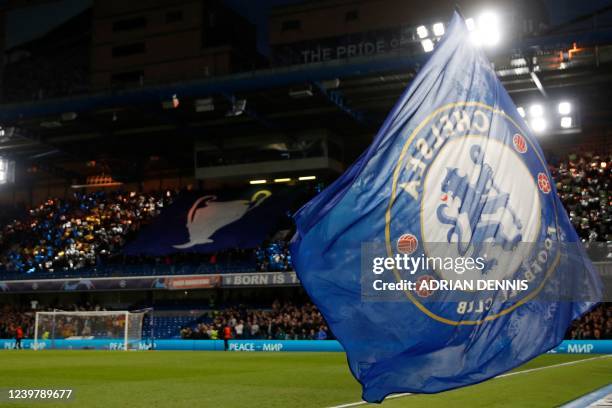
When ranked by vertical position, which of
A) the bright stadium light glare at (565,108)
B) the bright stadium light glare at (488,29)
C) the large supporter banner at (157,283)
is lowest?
the large supporter banner at (157,283)

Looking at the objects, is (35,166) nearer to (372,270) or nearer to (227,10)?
(227,10)

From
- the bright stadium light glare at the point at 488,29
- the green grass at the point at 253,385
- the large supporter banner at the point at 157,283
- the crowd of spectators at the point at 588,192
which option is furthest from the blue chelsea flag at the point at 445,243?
the large supporter banner at the point at 157,283

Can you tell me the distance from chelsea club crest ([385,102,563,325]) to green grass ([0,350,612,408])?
154 inches

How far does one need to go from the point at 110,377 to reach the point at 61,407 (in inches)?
267

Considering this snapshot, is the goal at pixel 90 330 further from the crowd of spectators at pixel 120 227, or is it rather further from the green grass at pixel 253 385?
the green grass at pixel 253 385

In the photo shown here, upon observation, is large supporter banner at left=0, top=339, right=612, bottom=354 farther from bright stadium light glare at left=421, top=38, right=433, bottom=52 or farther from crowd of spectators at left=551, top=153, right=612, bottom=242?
bright stadium light glare at left=421, top=38, right=433, bottom=52

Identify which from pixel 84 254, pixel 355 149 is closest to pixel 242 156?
pixel 355 149

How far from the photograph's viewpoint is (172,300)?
48031 mm

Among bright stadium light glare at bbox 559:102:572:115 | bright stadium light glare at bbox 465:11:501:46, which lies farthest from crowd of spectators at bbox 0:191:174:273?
bright stadium light glare at bbox 559:102:572:115

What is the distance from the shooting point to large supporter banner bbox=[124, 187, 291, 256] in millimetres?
47469

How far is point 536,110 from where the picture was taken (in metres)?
33.0

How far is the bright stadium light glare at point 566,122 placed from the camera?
1258 inches

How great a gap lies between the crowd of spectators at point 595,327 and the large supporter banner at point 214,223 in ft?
68.2

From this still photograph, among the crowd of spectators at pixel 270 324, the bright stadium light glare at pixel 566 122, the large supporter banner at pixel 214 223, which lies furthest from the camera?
the large supporter banner at pixel 214 223
